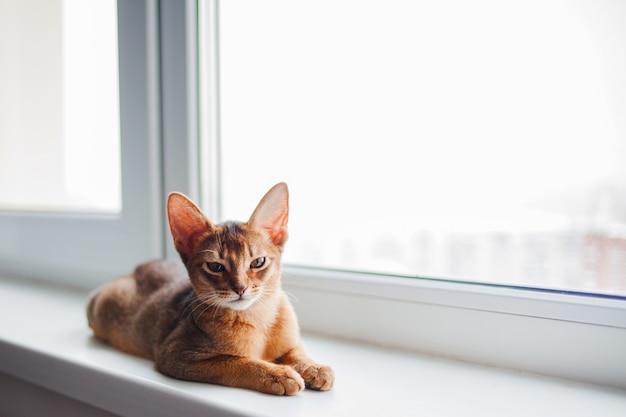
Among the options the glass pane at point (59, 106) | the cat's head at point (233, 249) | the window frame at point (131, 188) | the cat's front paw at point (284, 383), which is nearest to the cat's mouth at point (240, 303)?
the cat's head at point (233, 249)

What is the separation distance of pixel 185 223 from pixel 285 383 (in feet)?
0.96

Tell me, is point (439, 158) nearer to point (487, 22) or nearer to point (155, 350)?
point (487, 22)

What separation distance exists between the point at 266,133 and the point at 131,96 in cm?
35

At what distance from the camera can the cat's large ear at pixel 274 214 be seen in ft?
2.29

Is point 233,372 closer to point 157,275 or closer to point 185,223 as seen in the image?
point 185,223

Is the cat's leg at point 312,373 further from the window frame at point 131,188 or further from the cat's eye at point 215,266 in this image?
the window frame at point 131,188

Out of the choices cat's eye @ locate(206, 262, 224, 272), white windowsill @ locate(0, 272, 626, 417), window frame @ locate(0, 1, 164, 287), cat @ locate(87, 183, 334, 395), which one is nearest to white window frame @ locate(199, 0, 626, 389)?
white windowsill @ locate(0, 272, 626, 417)

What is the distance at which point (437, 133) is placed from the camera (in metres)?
0.80

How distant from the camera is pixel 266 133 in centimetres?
100

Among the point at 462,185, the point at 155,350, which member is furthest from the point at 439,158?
the point at 155,350

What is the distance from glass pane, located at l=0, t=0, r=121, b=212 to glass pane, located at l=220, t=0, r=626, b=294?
0.37m

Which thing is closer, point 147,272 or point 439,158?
point 439,158

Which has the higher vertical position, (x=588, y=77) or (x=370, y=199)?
(x=588, y=77)

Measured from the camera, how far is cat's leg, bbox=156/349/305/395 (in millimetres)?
603
